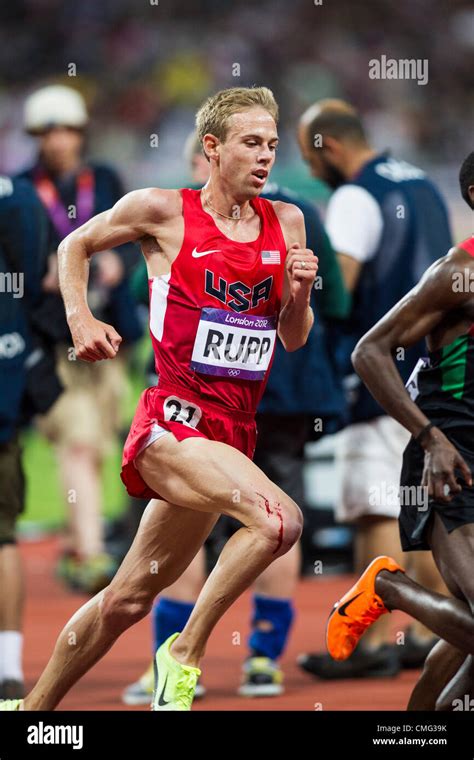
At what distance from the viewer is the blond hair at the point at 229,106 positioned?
14.7 ft

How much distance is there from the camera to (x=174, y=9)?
16.4 meters

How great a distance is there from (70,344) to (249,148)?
3.92 meters

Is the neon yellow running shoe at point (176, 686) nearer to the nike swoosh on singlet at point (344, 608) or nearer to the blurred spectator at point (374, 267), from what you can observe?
the nike swoosh on singlet at point (344, 608)

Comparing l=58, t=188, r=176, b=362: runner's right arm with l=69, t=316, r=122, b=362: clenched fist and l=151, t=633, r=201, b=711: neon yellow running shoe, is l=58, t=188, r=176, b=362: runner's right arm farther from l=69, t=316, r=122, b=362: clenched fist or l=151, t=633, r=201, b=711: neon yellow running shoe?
l=151, t=633, r=201, b=711: neon yellow running shoe

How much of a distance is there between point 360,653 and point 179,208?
273cm

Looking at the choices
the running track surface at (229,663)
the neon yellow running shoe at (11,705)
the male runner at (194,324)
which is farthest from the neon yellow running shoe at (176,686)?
the running track surface at (229,663)

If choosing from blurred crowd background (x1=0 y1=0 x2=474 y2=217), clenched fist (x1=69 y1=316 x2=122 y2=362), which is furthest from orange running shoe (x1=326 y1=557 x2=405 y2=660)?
blurred crowd background (x1=0 y1=0 x2=474 y2=217)

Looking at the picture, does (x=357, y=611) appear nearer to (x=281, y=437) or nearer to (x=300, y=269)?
(x=300, y=269)

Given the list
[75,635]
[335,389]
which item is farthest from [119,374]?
[75,635]

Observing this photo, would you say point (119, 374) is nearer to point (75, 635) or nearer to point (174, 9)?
point (75, 635)

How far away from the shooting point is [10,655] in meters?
→ 5.69

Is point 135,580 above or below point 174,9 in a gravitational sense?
below

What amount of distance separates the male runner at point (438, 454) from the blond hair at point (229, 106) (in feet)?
2.31

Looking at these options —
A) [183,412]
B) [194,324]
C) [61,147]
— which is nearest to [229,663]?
[183,412]
